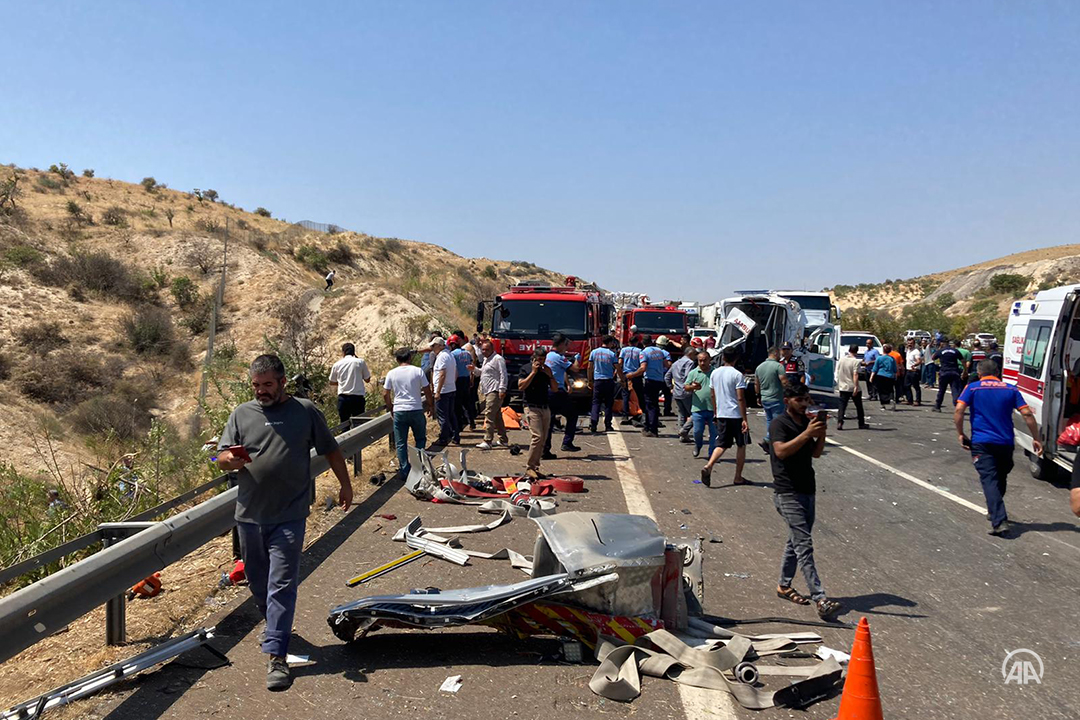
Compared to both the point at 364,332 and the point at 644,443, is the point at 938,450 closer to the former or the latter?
the point at 644,443

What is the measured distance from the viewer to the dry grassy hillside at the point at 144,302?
27.5 m

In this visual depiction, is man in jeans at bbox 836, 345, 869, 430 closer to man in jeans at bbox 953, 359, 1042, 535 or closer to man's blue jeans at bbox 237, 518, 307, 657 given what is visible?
man in jeans at bbox 953, 359, 1042, 535

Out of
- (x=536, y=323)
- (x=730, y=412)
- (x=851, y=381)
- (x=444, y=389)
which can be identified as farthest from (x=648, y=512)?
(x=536, y=323)

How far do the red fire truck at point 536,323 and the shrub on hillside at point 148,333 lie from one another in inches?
783

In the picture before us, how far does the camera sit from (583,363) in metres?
18.1

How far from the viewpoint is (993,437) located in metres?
8.45

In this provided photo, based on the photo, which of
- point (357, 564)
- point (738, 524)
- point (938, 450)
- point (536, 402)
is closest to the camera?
point (357, 564)

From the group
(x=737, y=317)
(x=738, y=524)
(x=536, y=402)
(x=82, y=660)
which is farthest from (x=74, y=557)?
(x=737, y=317)

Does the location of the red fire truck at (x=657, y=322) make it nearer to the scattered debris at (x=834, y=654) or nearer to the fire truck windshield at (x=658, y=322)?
the fire truck windshield at (x=658, y=322)

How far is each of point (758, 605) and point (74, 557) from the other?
18.6 ft

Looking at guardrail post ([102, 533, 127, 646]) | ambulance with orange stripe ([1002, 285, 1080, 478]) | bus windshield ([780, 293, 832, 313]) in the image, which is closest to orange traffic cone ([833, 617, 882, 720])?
guardrail post ([102, 533, 127, 646])

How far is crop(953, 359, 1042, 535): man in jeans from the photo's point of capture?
8305 millimetres

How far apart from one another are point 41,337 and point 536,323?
21.6 m

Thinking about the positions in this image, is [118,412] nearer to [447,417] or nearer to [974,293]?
[447,417]
